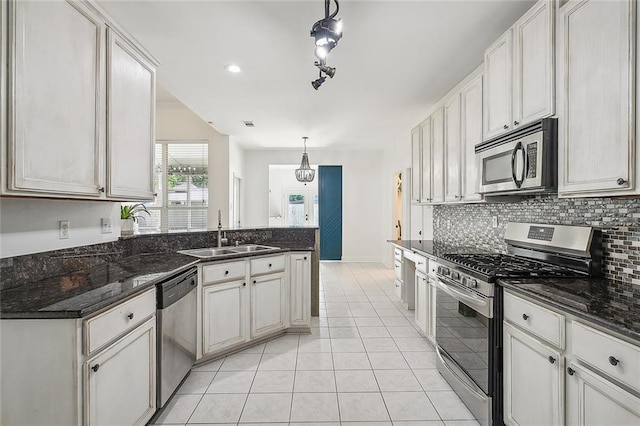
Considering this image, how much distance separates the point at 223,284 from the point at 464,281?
1948 mm

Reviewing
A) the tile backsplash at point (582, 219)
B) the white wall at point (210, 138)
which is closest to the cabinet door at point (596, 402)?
the tile backsplash at point (582, 219)

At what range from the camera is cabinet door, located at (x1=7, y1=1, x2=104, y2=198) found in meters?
1.32

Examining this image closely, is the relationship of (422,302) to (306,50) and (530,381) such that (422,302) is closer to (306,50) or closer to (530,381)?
(530,381)

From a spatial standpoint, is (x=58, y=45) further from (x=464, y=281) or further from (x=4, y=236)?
(x=464, y=281)

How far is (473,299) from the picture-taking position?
6.46 ft

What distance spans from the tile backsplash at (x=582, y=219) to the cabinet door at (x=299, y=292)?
1.82 m

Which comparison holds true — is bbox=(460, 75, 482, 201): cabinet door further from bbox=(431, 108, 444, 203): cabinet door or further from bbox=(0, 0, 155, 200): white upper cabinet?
bbox=(0, 0, 155, 200): white upper cabinet

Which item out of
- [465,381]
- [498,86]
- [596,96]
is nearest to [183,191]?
[498,86]

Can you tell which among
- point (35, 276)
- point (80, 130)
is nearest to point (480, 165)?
point (80, 130)

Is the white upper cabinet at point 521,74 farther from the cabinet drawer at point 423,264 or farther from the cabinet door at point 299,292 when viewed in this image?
the cabinet door at point 299,292

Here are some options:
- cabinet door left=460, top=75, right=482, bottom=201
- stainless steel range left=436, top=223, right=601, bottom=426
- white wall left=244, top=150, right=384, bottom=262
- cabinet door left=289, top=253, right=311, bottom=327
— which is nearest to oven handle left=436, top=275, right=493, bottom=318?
stainless steel range left=436, top=223, right=601, bottom=426

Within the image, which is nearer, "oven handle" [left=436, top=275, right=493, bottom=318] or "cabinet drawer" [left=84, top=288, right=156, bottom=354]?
"cabinet drawer" [left=84, top=288, right=156, bottom=354]

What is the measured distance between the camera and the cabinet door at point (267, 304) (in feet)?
9.80

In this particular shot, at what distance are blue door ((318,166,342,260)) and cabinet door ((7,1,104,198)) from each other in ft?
20.8
